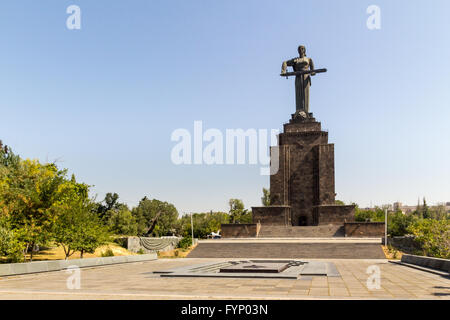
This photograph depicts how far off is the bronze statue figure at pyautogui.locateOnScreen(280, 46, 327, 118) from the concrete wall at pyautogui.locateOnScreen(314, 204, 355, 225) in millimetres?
11715

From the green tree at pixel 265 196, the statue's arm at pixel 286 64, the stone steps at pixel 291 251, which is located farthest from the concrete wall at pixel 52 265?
the green tree at pixel 265 196

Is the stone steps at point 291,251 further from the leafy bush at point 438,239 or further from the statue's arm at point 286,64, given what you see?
the statue's arm at point 286,64

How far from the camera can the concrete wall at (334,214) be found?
43.2 metres

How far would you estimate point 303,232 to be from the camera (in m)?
41.8

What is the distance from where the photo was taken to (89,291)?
456 inches

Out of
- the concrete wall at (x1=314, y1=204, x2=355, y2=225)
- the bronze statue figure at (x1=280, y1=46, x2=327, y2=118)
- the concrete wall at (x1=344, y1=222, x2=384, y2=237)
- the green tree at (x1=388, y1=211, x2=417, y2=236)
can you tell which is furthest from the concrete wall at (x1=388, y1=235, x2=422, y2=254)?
the bronze statue figure at (x1=280, y1=46, x2=327, y2=118)

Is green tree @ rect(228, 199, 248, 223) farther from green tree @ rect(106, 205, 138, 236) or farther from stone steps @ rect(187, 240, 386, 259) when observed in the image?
stone steps @ rect(187, 240, 386, 259)

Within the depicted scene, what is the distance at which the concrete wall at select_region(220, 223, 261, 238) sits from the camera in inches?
1665

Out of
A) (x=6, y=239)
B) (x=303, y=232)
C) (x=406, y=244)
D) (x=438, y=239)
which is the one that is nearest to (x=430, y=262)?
(x=438, y=239)

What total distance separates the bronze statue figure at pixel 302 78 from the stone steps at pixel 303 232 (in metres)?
14.1

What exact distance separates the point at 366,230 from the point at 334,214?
4891 millimetres
